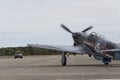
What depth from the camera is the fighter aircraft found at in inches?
1457

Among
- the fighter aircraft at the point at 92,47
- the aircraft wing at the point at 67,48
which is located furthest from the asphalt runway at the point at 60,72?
A: the aircraft wing at the point at 67,48

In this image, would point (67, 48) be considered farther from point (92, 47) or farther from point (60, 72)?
point (60, 72)

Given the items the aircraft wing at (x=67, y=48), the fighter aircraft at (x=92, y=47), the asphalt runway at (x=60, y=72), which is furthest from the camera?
the aircraft wing at (x=67, y=48)

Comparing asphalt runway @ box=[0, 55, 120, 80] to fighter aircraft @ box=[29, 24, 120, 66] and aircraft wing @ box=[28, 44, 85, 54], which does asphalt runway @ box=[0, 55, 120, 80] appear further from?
aircraft wing @ box=[28, 44, 85, 54]

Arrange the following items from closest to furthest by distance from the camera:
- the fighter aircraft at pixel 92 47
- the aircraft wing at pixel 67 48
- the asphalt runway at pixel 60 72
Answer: the asphalt runway at pixel 60 72, the fighter aircraft at pixel 92 47, the aircraft wing at pixel 67 48

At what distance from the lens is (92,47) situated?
39938 millimetres

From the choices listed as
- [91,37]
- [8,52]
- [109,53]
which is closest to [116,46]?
[109,53]

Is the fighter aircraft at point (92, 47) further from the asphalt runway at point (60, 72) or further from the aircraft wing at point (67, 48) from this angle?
the asphalt runway at point (60, 72)

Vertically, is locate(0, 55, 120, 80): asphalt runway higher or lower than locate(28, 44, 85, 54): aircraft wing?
lower

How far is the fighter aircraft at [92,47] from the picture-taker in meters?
37.0

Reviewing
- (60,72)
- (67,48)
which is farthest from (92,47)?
(60,72)

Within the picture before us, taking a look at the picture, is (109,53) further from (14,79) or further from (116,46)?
(14,79)

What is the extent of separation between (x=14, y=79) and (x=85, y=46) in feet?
63.3

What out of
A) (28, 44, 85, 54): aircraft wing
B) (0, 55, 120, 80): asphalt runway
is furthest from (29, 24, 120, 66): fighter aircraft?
(0, 55, 120, 80): asphalt runway
